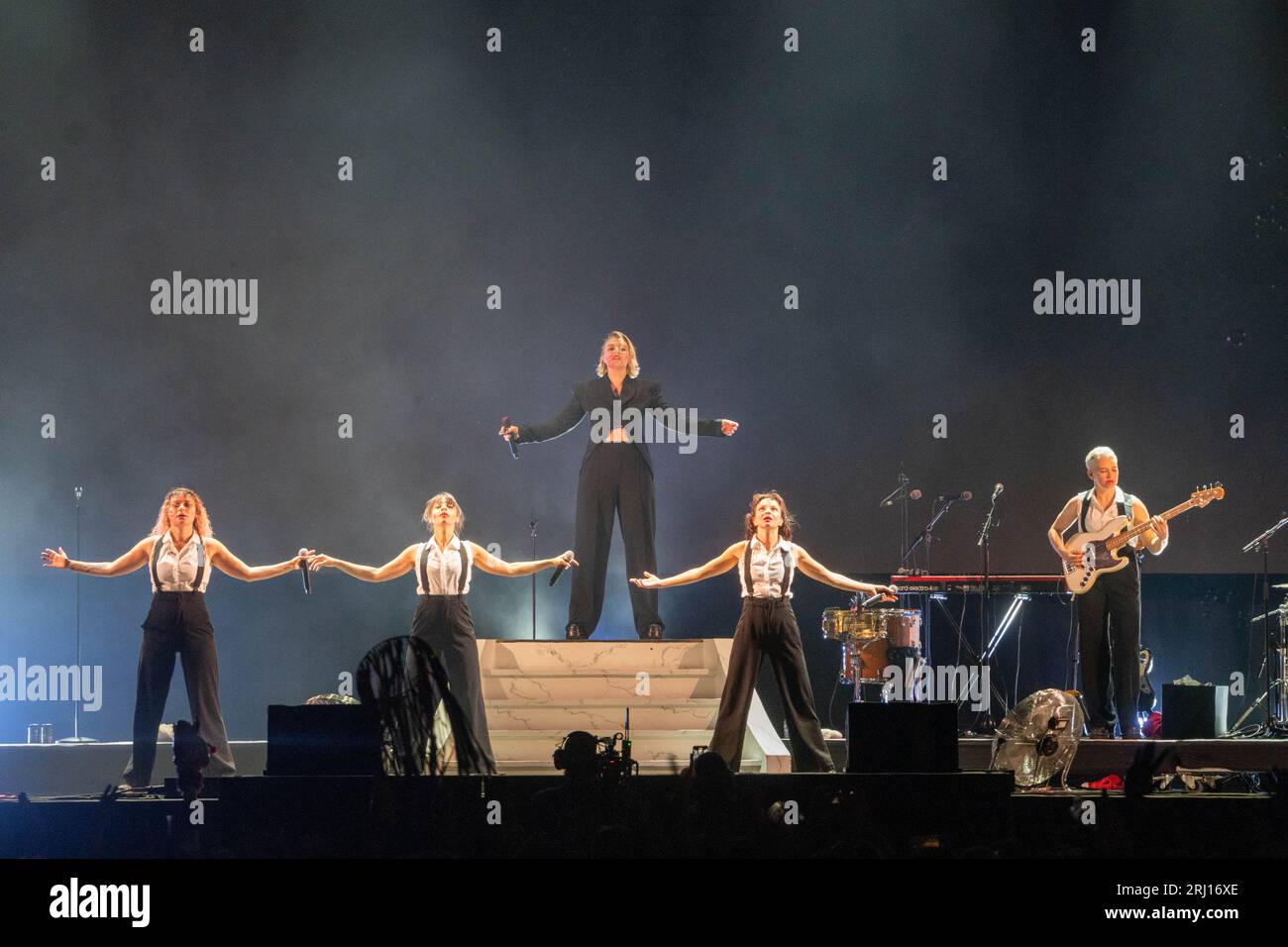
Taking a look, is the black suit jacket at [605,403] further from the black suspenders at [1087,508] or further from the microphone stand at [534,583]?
the black suspenders at [1087,508]

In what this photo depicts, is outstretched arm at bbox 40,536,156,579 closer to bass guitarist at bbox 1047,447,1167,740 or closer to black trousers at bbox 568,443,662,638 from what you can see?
black trousers at bbox 568,443,662,638

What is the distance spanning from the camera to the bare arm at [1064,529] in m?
9.39

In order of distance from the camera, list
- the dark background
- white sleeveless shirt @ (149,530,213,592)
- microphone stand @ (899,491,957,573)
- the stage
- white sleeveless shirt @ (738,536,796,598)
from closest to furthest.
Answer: the stage, white sleeveless shirt @ (738,536,796,598), white sleeveless shirt @ (149,530,213,592), microphone stand @ (899,491,957,573), the dark background

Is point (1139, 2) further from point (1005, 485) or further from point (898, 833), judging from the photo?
point (898, 833)

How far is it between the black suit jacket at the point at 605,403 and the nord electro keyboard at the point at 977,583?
1822 mm

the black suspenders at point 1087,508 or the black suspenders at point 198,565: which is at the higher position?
the black suspenders at point 1087,508

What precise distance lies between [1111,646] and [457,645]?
175 inches

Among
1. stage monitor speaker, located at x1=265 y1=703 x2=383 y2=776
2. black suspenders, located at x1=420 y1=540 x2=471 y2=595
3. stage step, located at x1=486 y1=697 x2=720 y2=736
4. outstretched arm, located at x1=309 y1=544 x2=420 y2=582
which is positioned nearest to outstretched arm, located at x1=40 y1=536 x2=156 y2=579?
outstretched arm, located at x1=309 y1=544 x2=420 y2=582

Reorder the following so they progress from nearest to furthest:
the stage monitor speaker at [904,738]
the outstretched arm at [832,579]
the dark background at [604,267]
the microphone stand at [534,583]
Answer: the stage monitor speaker at [904,738] < the outstretched arm at [832,579] < the microphone stand at [534,583] < the dark background at [604,267]

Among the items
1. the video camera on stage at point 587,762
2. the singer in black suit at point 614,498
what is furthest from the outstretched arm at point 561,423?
the video camera on stage at point 587,762

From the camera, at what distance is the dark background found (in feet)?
39.1

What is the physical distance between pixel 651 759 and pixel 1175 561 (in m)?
5.38

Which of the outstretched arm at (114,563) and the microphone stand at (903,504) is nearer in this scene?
the outstretched arm at (114,563)

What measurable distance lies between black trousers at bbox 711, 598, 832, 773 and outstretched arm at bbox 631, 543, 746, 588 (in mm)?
501
